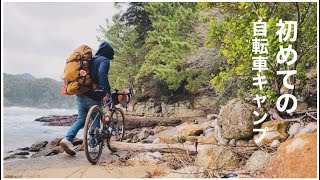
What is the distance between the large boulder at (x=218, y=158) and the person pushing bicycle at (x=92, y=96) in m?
0.94

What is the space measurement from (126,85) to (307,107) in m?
1.76

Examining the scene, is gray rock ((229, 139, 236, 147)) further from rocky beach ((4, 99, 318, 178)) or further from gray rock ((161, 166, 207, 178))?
gray rock ((161, 166, 207, 178))

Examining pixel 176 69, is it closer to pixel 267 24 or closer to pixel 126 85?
pixel 126 85

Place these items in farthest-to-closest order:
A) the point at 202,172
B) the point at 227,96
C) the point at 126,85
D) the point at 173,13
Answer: the point at 173,13, the point at 227,96, the point at 126,85, the point at 202,172

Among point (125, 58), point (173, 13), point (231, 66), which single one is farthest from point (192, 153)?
point (173, 13)

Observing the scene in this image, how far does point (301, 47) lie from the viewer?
359 cm

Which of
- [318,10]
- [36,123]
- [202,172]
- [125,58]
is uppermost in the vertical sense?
[318,10]

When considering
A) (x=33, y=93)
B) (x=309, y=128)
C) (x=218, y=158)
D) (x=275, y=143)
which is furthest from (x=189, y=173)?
(x=33, y=93)

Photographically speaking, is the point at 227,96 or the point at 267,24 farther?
the point at 227,96

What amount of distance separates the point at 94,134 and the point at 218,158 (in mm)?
991

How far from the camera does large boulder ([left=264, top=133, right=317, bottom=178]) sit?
8.95 ft

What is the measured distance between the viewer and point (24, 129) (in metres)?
3.62

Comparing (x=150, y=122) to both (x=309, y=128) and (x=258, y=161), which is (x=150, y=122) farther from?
(x=309, y=128)

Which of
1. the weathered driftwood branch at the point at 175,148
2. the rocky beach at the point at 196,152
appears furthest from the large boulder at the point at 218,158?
the weathered driftwood branch at the point at 175,148
